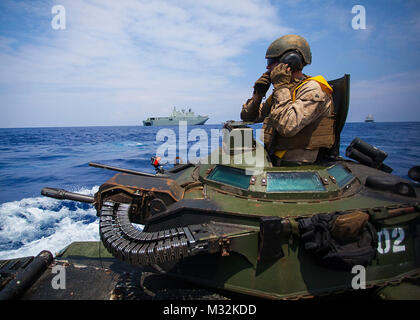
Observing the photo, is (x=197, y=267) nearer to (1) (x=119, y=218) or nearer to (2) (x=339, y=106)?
(1) (x=119, y=218)

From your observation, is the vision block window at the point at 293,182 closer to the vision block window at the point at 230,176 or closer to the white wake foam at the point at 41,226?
the vision block window at the point at 230,176

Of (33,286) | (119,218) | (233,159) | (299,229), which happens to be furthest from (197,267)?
(33,286)

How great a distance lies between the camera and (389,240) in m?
3.24

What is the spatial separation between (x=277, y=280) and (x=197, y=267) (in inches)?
40.0

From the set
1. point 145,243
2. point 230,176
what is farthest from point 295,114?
point 145,243

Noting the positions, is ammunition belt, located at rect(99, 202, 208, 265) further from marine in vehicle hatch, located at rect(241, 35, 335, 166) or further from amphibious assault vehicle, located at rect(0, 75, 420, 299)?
marine in vehicle hatch, located at rect(241, 35, 335, 166)

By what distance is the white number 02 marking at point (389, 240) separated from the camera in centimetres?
318

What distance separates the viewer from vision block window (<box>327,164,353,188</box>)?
3701 millimetres

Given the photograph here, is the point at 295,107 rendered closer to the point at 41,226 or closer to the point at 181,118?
the point at 41,226

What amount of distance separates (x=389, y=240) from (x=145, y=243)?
3.13m

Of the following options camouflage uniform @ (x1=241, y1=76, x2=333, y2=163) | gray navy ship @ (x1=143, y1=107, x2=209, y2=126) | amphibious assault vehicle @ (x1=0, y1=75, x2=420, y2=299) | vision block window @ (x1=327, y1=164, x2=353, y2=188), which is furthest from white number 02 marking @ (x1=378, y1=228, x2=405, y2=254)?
gray navy ship @ (x1=143, y1=107, x2=209, y2=126)

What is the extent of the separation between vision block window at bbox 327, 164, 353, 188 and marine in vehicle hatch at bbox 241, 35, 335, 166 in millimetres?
454

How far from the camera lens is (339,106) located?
4.60 m

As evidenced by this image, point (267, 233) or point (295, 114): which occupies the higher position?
point (295, 114)
